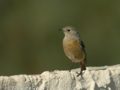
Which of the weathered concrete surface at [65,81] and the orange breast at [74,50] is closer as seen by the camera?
the weathered concrete surface at [65,81]

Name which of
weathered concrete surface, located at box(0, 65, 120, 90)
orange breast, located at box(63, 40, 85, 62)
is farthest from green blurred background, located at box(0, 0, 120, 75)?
weathered concrete surface, located at box(0, 65, 120, 90)

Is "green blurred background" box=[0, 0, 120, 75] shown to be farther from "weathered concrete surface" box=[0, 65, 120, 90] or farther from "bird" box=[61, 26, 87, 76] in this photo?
"weathered concrete surface" box=[0, 65, 120, 90]

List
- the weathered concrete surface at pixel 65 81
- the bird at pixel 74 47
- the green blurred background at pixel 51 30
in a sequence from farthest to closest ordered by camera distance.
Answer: the green blurred background at pixel 51 30 → the bird at pixel 74 47 → the weathered concrete surface at pixel 65 81

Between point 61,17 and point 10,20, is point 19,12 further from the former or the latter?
point 61,17

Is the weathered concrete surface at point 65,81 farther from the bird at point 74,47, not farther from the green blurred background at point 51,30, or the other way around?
the green blurred background at point 51,30

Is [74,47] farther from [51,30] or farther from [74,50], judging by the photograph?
[51,30]

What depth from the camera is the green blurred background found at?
18.4 m

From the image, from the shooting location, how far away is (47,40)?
19.1m

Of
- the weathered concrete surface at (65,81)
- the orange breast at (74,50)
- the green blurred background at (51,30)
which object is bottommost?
the weathered concrete surface at (65,81)

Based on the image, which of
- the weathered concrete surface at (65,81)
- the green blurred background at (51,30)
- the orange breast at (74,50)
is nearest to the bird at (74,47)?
the orange breast at (74,50)

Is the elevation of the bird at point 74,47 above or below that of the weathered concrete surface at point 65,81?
above

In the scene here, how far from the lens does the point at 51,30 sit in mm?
19031

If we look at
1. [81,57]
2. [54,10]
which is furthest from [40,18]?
[81,57]

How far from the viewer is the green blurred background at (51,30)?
60.3 feet
